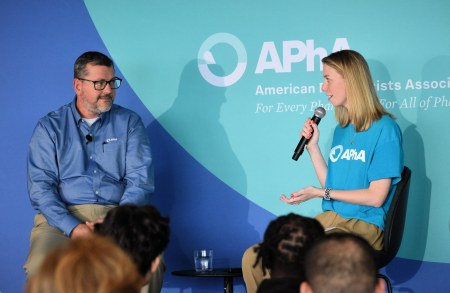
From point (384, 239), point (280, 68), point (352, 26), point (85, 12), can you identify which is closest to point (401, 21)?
point (352, 26)

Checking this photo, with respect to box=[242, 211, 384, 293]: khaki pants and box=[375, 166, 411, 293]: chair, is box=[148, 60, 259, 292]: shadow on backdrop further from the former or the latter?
box=[375, 166, 411, 293]: chair

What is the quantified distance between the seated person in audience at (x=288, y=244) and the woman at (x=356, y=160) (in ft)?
3.39

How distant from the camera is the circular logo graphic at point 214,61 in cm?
519

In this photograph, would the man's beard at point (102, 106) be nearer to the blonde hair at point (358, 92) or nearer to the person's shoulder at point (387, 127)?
the blonde hair at point (358, 92)

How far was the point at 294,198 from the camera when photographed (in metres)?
4.15

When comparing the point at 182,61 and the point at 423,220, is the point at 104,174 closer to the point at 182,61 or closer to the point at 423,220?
the point at 182,61

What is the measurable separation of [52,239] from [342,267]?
2479 mm

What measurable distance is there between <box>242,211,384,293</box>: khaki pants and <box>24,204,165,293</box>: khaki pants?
469 mm

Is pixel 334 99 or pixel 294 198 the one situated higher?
pixel 334 99

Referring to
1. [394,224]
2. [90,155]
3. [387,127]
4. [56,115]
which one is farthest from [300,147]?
[56,115]

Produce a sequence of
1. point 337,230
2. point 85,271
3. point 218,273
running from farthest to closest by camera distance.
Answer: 1. point 218,273
2. point 337,230
3. point 85,271

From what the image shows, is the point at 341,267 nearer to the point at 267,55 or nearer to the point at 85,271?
the point at 85,271

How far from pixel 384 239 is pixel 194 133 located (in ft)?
5.57

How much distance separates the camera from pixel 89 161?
4625 millimetres
